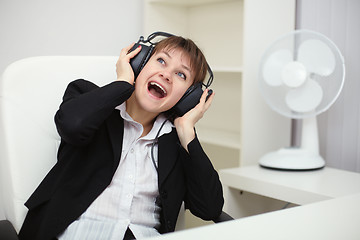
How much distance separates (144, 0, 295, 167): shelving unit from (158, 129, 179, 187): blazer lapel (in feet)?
2.76

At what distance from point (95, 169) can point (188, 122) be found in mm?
298

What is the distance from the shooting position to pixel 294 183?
5.84 ft

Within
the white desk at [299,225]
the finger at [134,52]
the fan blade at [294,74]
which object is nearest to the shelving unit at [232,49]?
the fan blade at [294,74]

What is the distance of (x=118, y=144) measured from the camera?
1.25m

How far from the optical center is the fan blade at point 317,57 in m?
1.89

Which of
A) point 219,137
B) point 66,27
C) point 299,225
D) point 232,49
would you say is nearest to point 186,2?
point 232,49

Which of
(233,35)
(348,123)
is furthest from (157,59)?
(233,35)

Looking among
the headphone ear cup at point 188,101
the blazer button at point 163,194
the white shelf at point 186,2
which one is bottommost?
the blazer button at point 163,194

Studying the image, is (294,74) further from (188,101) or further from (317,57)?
(188,101)

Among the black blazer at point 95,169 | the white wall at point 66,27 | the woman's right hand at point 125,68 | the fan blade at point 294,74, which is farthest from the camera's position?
the white wall at point 66,27

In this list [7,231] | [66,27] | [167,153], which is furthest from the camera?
[66,27]

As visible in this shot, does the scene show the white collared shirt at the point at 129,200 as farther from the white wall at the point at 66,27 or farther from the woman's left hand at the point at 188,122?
the white wall at the point at 66,27

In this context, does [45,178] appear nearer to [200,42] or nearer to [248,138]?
[248,138]

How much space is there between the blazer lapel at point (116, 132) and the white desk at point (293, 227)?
53 centimetres
